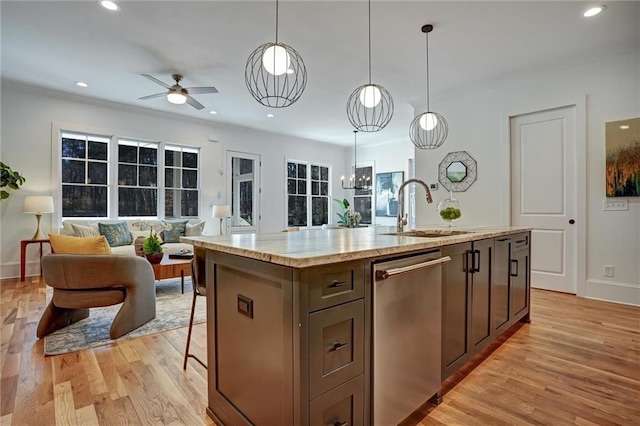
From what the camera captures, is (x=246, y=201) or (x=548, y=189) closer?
(x=548, y=189)

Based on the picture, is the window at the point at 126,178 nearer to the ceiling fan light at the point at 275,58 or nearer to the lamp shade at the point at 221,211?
the lamp shade at the point at 221,211

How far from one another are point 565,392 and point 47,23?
5051 mm

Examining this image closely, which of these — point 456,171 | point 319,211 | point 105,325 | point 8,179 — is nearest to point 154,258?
point 105,325

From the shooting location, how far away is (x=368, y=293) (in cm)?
130

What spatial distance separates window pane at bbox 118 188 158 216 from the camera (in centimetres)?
554

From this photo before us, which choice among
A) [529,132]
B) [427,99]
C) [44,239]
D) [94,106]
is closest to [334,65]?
[427,99]

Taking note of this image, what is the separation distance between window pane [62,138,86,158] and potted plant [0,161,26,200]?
0.73 metres

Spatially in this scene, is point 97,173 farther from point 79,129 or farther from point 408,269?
point 408,269

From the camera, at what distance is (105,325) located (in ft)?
9.29

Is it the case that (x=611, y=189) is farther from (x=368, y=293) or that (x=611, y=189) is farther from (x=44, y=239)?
(x=44, y=239)

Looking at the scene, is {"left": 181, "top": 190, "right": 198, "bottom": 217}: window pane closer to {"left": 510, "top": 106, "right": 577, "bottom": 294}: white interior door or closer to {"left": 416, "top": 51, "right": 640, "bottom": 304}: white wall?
{"left": 416, "top": 51, "right": 640, "bottom": 304}: white wall

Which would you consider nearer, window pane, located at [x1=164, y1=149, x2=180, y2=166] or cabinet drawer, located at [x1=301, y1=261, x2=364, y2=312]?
cabinet drawer, located at [x1=301, y1=261, x2=364, y2=312]

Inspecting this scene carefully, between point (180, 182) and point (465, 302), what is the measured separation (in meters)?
5.66

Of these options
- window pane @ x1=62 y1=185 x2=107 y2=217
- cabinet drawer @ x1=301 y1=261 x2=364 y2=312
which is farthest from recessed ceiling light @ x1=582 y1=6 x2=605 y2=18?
window pane @ x1=62 y1=185 x2=107 y2=217
